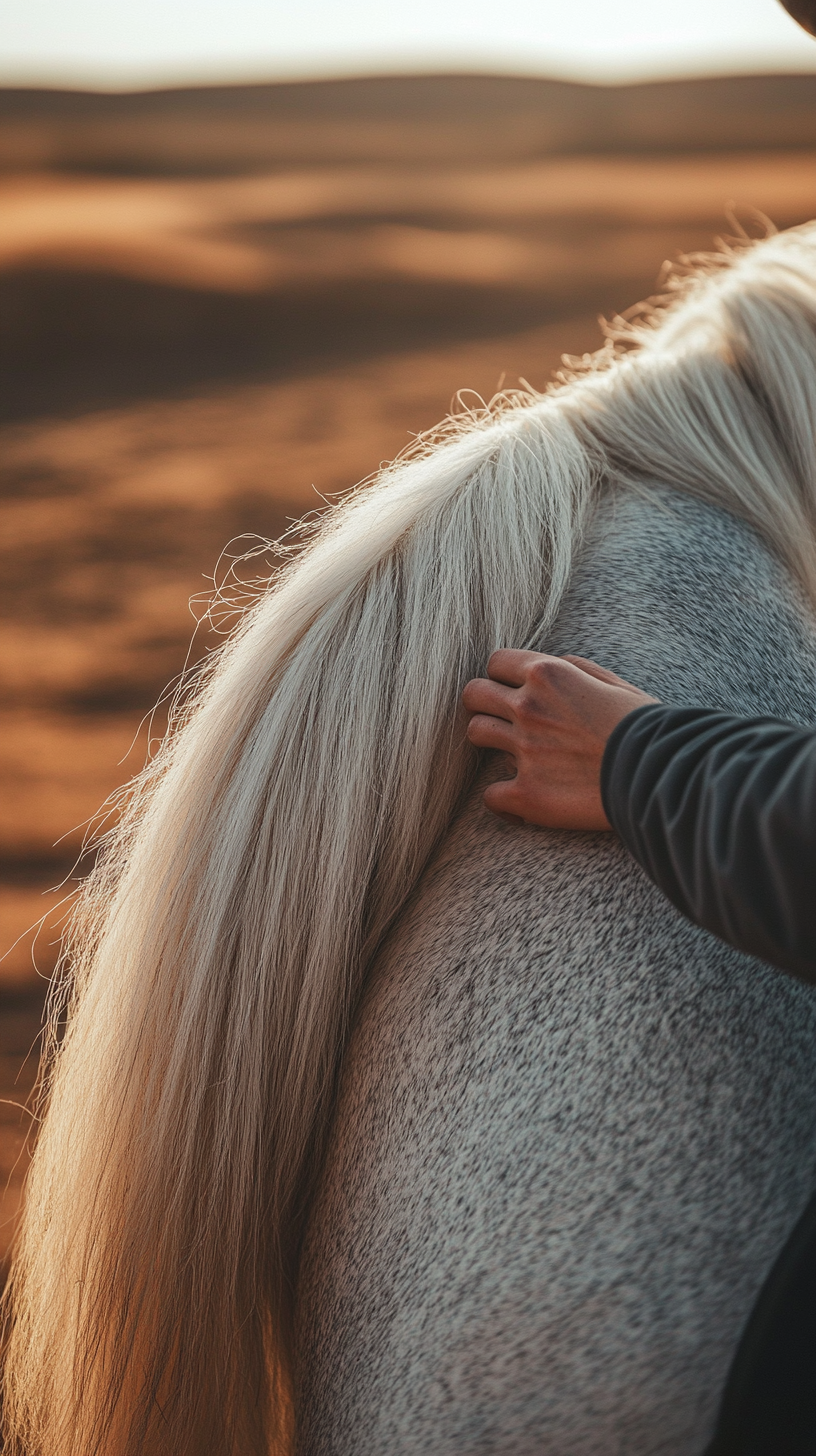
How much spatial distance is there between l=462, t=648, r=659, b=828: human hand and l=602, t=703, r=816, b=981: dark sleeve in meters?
0.05

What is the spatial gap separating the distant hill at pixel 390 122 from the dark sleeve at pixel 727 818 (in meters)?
11.1

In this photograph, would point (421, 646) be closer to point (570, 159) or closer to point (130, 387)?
point (130, 387)

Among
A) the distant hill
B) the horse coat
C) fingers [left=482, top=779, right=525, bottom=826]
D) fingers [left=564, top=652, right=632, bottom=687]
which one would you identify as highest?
the distant hill

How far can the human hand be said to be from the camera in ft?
1.87

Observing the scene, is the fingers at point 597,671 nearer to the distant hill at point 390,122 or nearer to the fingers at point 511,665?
the fingers at point 511,665

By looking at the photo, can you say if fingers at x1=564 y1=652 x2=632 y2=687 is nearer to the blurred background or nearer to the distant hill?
the blurred background

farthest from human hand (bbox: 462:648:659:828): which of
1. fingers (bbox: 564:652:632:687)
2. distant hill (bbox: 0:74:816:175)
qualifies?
distant hill (bbox: 0:74:816:175)

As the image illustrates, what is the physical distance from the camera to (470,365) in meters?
5.77

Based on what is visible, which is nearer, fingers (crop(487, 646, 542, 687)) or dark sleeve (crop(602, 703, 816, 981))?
dark sleeve (crop(602, 703, 816, 981))

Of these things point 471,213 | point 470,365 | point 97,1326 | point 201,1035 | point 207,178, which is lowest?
point 97,1326

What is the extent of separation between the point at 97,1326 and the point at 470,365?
5732mm

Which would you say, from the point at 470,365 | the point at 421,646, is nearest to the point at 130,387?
the point at 470,365

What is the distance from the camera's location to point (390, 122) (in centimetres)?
1395

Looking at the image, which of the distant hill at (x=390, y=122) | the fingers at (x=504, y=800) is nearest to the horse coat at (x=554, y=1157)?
the fingers at (x=504, y=800)
